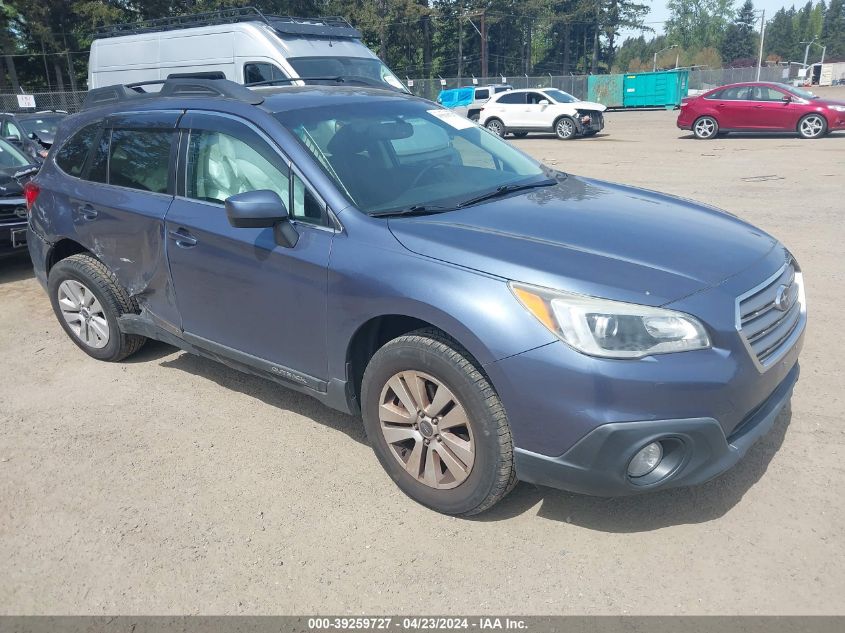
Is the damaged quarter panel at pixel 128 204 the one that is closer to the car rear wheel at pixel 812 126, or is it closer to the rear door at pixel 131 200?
the rear door at pixel 131 200

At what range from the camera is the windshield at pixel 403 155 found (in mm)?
3496

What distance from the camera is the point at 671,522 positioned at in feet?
9.95

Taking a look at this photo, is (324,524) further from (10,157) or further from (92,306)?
(10,157)

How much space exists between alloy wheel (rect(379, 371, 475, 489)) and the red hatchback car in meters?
18.8

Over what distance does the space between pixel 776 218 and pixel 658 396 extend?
23.2ft

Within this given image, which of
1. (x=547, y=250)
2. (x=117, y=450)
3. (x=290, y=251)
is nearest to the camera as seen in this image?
(x=547, y=250)

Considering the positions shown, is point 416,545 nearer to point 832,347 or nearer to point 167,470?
point 167,470

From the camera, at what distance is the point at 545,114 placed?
2280 cm

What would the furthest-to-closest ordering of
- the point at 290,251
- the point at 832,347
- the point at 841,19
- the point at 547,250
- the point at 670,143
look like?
the point at 841,19 < the point at 670,143 < the point at 832,347 < the point at 290,251 < the point at 547,250

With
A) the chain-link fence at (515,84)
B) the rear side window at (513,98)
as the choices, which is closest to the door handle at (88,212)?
the rear side window at (513,98)

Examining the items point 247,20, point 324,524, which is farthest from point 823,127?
point 324,524

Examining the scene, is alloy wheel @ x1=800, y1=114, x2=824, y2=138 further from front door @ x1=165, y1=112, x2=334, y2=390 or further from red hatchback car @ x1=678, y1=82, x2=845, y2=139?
front door @ x1=165, y1=112, x2=334, y2=390

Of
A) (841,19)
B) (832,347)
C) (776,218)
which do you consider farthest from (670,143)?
(841,19)

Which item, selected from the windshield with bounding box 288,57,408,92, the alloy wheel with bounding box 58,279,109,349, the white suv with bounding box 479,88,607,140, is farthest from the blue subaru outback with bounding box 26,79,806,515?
the white suv with bounding box 479,88,607,140
